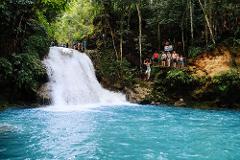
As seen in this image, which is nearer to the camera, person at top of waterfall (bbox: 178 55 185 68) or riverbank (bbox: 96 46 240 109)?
riverbank (bbox: 96 46 240 109)

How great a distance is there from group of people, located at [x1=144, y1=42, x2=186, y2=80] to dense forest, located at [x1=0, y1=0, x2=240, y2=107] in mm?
660

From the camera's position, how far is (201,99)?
22.4m

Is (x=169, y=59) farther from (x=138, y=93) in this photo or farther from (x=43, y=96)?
(x=43, y=96)

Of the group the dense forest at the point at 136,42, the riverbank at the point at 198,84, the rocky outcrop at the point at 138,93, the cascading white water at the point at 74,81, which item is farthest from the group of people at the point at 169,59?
the cascading white water at the point at 74,81

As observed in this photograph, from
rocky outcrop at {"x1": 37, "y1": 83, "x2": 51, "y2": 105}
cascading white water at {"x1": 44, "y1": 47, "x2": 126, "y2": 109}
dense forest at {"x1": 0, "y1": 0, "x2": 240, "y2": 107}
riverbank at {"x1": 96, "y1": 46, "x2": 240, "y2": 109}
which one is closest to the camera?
dense forest at {"x1": 0, "y1": 0, "x2": 240, "y2": 107}

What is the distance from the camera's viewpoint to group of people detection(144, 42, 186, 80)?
24647 mm

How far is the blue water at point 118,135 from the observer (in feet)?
33.0

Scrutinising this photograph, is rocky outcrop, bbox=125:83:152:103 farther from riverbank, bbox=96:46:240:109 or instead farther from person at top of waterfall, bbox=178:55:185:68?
person at top of waterfall, bbox=178:55:185:68

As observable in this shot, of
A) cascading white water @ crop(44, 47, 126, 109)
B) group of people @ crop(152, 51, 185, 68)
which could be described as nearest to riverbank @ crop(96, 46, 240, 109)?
group of people @ crop(152, 51, 185, 68)

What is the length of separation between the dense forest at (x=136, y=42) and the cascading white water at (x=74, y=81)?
0.76 m

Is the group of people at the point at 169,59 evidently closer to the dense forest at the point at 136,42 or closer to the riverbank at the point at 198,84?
Answer: the riverbank at the point at 198,84

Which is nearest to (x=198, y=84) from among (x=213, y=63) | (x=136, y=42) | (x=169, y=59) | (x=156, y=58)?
(x=213, y=63)

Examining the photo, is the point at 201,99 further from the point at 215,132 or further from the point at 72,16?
the point at 72,16

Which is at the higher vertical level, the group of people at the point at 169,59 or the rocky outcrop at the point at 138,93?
the group of people at the point at 169,59
